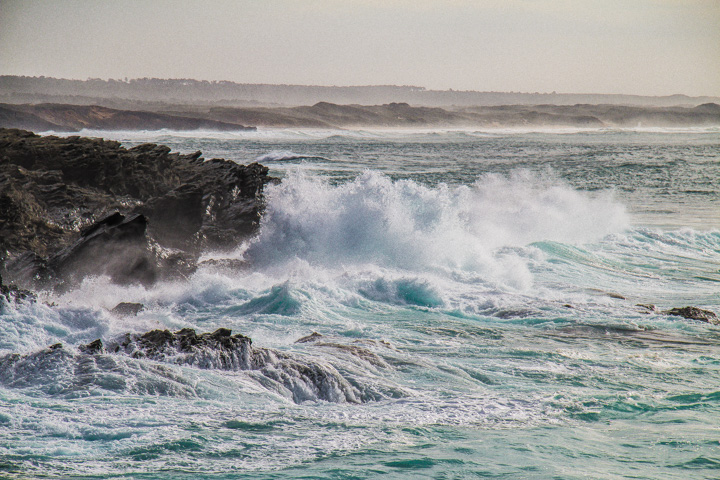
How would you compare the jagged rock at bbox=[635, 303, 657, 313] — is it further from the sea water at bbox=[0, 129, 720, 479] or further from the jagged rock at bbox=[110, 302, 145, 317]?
the jagged rock at bbox=[110, 302, 145, 317]

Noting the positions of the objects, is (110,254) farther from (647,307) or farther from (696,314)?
(696,314)

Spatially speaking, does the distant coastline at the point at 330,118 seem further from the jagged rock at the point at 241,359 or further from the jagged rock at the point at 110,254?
the jagged rock at the point at 241,359

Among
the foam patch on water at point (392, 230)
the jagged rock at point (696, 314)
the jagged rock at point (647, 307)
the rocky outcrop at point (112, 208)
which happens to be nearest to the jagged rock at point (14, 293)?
the rocky outcrop at point (112, 208)

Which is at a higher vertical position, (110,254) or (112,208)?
(112,208)

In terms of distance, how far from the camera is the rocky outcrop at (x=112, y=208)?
31.1 feet

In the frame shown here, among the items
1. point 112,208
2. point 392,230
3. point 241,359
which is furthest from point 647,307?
point 112,208

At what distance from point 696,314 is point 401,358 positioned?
4755 millimetres

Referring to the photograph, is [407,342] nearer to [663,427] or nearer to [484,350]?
[484,350]

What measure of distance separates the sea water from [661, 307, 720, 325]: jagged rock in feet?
0.79

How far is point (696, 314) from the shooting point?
29.9 ft

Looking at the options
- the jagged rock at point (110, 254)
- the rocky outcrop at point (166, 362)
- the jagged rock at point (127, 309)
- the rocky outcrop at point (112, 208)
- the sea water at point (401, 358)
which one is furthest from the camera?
the rocky outcrop at point (112, 208)

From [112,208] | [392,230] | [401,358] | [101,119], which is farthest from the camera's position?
[101,119]

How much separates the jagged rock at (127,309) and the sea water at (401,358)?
0.12 meters

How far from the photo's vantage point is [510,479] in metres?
4.39
